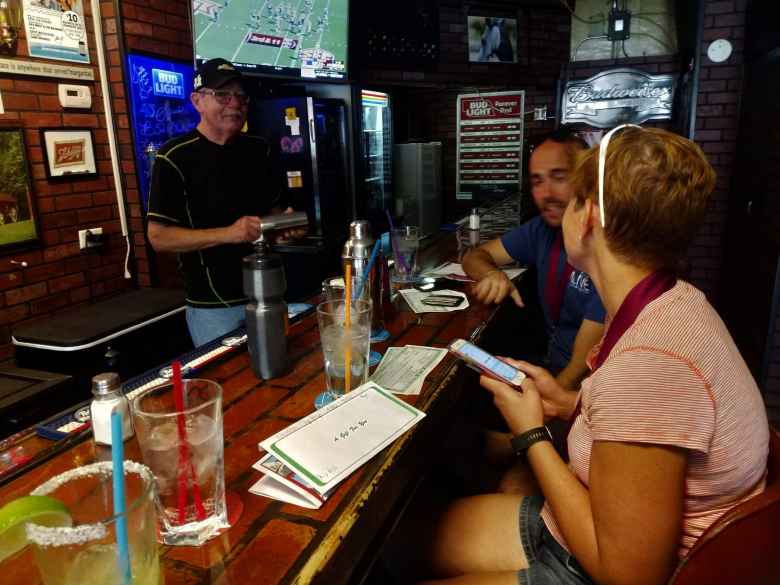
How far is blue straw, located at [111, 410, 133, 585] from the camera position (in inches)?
25.1

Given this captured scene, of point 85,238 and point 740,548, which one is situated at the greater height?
point 85,238

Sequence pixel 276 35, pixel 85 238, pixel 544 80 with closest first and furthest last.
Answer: pixel 85 238 → pixel 276 35 → pixel 544 80

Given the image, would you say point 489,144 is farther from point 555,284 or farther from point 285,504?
point 285,504

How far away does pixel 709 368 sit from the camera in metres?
0.97

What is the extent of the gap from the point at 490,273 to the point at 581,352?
0.52 metres

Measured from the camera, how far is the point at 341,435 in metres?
1.11

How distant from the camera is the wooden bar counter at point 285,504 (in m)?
0.81

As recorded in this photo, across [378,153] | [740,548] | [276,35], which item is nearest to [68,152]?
[276,35]

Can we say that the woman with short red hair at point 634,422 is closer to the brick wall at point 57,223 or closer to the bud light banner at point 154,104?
the brick wall at point 57,223

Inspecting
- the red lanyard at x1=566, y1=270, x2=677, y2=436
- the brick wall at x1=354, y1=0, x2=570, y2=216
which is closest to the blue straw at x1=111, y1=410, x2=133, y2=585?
the red lanyard at x1=566, y1=270, x2=677, y2=436

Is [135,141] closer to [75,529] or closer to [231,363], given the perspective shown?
[231,363]

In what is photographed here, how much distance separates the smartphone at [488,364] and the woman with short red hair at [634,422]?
29mm

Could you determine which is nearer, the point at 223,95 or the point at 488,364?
the point at 488,364

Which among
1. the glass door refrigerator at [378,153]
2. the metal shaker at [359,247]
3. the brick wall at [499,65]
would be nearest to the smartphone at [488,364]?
the metal shaker at [359,247]
